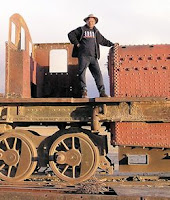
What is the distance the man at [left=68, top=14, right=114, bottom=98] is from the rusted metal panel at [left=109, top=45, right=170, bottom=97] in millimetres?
490

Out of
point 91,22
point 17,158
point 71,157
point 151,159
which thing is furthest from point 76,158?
point 91,22

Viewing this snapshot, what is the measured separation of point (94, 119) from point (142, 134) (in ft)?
3.53

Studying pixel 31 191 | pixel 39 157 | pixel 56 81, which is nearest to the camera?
pixel 31 191

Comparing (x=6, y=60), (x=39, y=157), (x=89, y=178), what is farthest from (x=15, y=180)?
(x=6, y=60)

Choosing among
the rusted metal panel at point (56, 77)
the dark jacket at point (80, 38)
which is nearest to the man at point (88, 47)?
the dark jacket at point (80, 38)

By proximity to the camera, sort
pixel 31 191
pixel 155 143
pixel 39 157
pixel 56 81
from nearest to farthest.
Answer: pixel 31 191 < pixel 155 143 < pixel 39 157 < pixel 56 81

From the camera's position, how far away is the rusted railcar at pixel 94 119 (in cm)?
714

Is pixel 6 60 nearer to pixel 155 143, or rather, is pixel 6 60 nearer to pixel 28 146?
pixel 28 146

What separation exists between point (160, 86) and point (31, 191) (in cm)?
344

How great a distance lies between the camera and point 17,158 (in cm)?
744

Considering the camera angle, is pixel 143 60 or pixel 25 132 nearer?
pixel 143 60

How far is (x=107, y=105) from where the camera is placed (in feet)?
23.7

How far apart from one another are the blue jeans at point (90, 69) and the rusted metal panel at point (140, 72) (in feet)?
1.37

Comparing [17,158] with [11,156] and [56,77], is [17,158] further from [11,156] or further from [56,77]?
[56,77]
